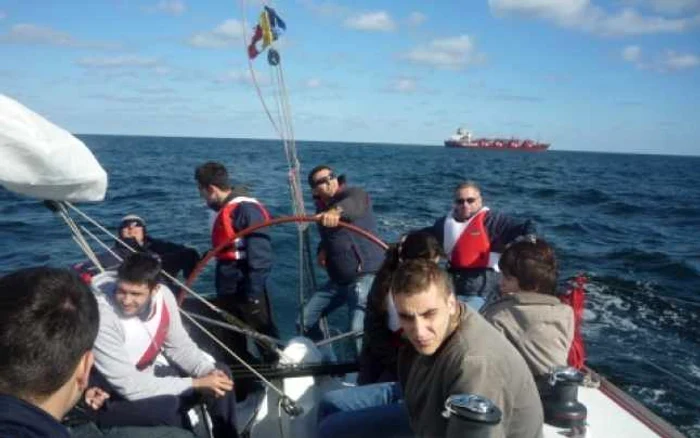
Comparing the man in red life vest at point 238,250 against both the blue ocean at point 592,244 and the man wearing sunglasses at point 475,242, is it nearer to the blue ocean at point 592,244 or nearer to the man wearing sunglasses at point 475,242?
the blue ocean at point 592,244

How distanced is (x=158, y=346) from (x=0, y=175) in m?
1.39

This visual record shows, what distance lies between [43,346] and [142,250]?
3252 millimetres

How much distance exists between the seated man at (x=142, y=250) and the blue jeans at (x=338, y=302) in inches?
42.1

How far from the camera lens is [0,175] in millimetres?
2174

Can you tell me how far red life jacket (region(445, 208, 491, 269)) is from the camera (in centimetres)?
478

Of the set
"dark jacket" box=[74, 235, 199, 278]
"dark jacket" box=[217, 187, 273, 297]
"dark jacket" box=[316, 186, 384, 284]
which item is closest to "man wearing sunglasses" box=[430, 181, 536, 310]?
"dark jacket" box=[316, 186, 384, 284]

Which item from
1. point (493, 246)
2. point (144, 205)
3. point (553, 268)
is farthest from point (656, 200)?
point (553, 268)

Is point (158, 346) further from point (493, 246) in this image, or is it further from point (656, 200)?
point (656, 200)

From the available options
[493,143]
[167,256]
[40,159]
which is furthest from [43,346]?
[493,143]

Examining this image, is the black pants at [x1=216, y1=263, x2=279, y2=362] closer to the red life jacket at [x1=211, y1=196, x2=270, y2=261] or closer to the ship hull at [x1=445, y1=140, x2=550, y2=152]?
the red life jacket at [x1=211, y1=196, x2=270, y2=261]

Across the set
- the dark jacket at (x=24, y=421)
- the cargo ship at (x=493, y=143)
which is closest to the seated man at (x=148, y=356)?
the dark jacket at (x=24, y=421)

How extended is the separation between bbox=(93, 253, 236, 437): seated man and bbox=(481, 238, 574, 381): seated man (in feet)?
5.04

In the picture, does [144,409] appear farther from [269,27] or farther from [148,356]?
[269,27]

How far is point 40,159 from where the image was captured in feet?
7.27
